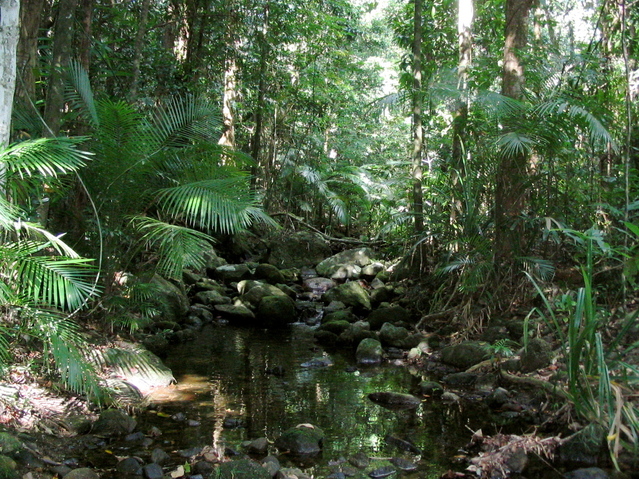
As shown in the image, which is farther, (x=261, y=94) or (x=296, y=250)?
(x=296, y=250)

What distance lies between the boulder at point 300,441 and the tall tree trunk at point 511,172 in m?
3.35

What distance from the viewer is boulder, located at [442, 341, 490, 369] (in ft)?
18.8

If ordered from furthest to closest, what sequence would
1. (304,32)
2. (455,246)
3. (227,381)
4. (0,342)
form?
(304,32) → (455,246) → (227,381) → (0,342)

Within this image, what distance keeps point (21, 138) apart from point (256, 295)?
16.3ft

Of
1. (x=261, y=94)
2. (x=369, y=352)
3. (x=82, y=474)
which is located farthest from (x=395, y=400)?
(x=261, y=94)

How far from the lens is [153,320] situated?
6883 millimetres

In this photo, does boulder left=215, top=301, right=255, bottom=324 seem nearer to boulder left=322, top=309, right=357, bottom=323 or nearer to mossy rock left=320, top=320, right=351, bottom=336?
boulder left=322, top=309, right=357, bottom=323

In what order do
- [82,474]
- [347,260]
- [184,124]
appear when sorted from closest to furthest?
1. [82,474]
2. [184,124]
3. [347,260]

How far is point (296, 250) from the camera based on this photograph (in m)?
12.7

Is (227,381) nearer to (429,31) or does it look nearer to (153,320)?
(153,320)

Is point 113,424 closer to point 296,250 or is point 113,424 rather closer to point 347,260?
point 347,260

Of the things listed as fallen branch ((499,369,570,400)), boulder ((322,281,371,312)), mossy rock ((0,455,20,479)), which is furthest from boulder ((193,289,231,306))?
mossy rock ((0,455,20,479))

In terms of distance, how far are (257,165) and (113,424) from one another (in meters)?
3.65

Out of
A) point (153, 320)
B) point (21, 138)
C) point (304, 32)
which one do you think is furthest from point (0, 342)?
point (304, 32)
